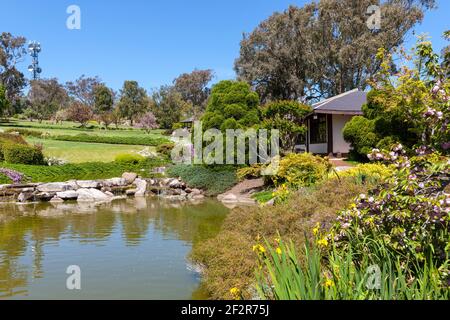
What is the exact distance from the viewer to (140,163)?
925 inches

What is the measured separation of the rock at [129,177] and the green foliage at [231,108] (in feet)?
14.0

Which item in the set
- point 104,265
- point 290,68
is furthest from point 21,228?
point 290,68

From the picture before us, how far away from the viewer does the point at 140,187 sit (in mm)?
19141

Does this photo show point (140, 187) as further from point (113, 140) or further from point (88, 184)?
point (113, 140)

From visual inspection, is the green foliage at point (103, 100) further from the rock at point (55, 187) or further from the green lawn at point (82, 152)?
the rock at point (55, 187)

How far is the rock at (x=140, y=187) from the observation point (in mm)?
18653

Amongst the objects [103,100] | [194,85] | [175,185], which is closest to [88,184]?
[175,185]

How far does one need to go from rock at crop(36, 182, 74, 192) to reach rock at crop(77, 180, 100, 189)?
0.45 meters

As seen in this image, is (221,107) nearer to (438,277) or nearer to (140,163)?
(140,163)

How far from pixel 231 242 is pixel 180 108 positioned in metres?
45.9

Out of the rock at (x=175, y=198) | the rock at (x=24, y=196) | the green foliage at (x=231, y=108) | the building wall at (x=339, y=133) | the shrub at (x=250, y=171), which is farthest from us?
the building wall at (x=339, y=133)

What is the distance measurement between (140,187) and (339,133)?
37.0 ft

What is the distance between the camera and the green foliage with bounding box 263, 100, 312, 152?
18.5 meters

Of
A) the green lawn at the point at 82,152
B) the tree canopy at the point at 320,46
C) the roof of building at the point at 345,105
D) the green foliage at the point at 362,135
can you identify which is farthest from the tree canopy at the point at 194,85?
the green foliage at the point at 362,135
